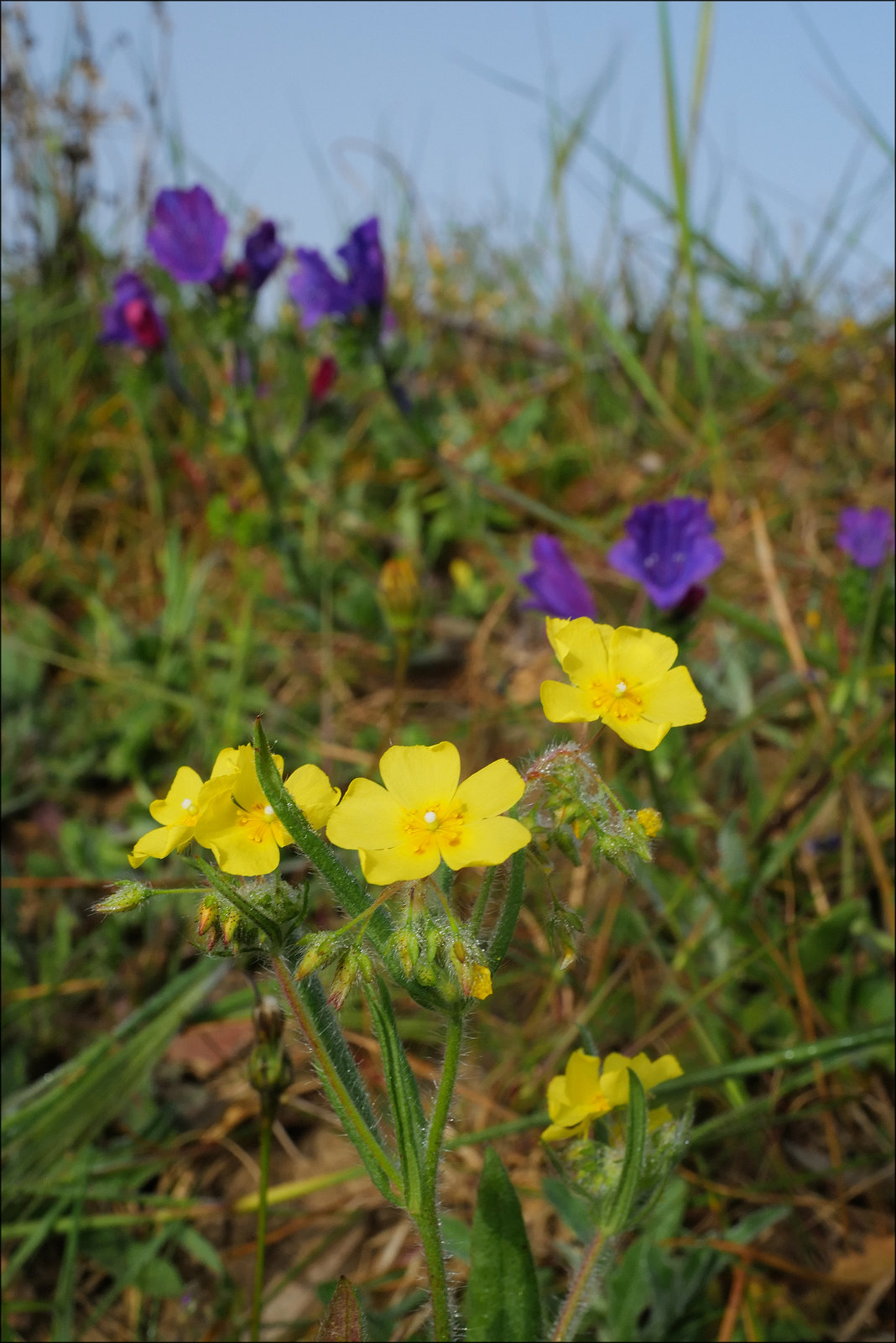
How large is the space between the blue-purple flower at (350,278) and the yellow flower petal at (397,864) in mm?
2278

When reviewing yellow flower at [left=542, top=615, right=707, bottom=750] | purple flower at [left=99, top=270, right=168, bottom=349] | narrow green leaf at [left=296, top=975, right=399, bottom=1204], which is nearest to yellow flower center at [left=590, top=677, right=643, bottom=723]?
yellow flower at [left=542, top=615, right=707, bottom=750]

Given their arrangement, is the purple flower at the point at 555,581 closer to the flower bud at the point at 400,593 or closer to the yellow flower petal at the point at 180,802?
the flower bud at the point at 400,593

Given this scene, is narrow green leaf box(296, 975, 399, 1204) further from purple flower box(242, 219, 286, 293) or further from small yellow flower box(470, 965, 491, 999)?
purple flower box(242, 219, 286, 293)

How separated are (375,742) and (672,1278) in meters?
1.44

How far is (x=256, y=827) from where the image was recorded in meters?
1.01

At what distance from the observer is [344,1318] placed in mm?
1063

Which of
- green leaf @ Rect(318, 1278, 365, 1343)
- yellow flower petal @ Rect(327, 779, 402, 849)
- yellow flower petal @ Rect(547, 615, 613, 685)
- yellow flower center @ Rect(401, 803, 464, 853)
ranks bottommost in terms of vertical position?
green leaf @ Rect(318, 1278, 365, 1343)

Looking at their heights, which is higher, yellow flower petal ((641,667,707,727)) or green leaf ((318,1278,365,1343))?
yellow flower petal ((641,667,707,727))

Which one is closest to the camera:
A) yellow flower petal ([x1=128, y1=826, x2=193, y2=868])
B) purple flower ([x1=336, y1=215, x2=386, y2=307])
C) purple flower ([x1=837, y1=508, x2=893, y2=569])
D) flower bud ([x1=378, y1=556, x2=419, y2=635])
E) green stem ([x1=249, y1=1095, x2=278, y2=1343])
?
yellow flower petal ([x1=128, y1=826, x2=193, y2=868])

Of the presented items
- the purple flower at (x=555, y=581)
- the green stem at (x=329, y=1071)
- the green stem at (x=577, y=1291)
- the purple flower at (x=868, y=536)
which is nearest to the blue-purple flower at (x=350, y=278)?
the purple flower at (x=555, y=581)

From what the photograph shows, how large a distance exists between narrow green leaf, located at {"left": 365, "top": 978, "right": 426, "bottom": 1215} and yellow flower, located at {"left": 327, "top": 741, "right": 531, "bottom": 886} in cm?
16

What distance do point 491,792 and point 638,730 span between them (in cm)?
18

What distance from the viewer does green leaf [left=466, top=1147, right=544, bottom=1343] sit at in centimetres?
123

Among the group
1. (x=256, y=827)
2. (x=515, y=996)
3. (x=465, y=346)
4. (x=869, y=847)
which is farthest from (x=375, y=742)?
(x=465, y=346)
